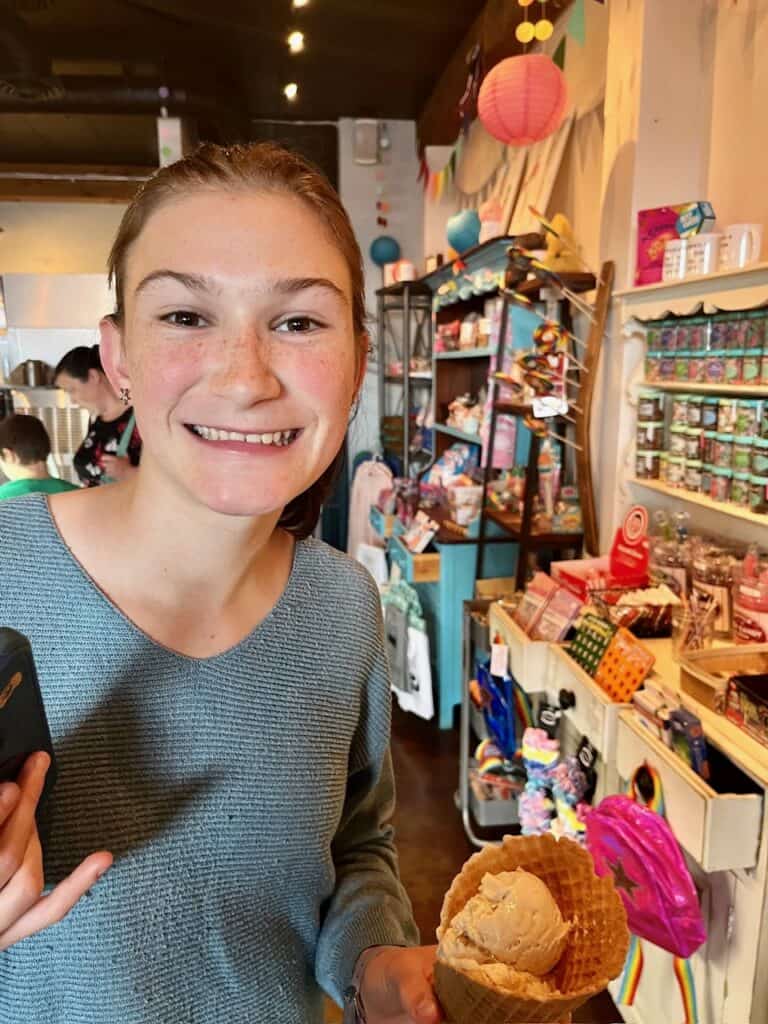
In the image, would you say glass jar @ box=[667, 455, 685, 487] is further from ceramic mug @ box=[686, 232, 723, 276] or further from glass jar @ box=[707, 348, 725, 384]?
ceramic mug @ box=[686, 232, 723, 276]

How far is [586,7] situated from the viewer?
3.17 meters

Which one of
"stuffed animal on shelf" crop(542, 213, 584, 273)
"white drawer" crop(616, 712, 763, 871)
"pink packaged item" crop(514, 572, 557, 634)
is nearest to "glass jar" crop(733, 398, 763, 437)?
"pink packaged item" crop(514, 572, 557, 634)

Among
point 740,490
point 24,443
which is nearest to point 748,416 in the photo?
point 740,490

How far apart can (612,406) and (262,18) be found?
335 cm

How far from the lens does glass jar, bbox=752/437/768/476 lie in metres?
1.97

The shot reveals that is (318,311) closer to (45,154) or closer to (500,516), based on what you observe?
(500,516)

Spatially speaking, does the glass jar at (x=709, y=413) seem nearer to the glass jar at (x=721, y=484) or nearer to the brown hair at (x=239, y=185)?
the glass jar at (x=721, y=484)

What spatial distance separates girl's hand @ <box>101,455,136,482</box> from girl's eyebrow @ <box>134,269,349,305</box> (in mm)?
2581

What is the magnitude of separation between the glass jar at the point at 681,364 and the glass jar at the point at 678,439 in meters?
0.15

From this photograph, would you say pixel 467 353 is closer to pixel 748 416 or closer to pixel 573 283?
pixel 573 283

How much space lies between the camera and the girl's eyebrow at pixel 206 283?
764 millimetres

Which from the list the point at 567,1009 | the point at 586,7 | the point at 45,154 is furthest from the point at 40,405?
the point at 567,1009

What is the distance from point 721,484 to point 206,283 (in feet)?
5.94

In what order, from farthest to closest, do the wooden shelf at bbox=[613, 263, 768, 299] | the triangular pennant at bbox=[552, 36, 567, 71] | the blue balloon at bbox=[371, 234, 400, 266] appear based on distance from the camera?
the blue balloon at bbox=[371, 234, 400, 266], the triangular pennant at bbox=[552, 36, 567, 71], the wooden shelf at bbox=[613, 263, 768, 299]
